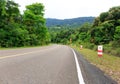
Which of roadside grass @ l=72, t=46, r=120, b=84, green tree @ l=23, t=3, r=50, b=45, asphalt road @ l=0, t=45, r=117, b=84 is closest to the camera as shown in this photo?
asphalt road @ l=0, t=45, r=117, b=84

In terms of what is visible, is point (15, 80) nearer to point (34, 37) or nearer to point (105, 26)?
point (105, 26)

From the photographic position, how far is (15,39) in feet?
157

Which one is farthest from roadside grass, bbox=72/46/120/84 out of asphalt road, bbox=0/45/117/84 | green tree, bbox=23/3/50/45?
green tree, bbox=23/3/50/45

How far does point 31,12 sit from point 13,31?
67.5 feet

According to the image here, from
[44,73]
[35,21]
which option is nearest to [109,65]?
[44,73]

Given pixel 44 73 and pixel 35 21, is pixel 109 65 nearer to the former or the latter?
pixel 44 73

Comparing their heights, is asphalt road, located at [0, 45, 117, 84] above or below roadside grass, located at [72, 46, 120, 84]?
above

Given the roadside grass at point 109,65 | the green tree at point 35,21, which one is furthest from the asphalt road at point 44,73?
the green tree at point 35,21

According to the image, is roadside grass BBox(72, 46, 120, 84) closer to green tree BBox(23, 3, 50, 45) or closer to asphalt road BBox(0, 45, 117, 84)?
asphalt road BBox(0, 45, 117, 84)

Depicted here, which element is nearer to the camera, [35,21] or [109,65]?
[109,65]

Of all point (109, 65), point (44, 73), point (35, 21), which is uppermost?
point (44, 73)

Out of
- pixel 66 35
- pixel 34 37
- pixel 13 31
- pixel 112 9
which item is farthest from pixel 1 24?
pixel 66 35

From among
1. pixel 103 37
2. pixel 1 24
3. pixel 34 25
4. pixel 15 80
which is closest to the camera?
pixel 15 80

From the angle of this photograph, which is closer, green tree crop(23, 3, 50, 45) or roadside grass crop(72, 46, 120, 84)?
roadside grass crop(72, 46, 120, 84)
